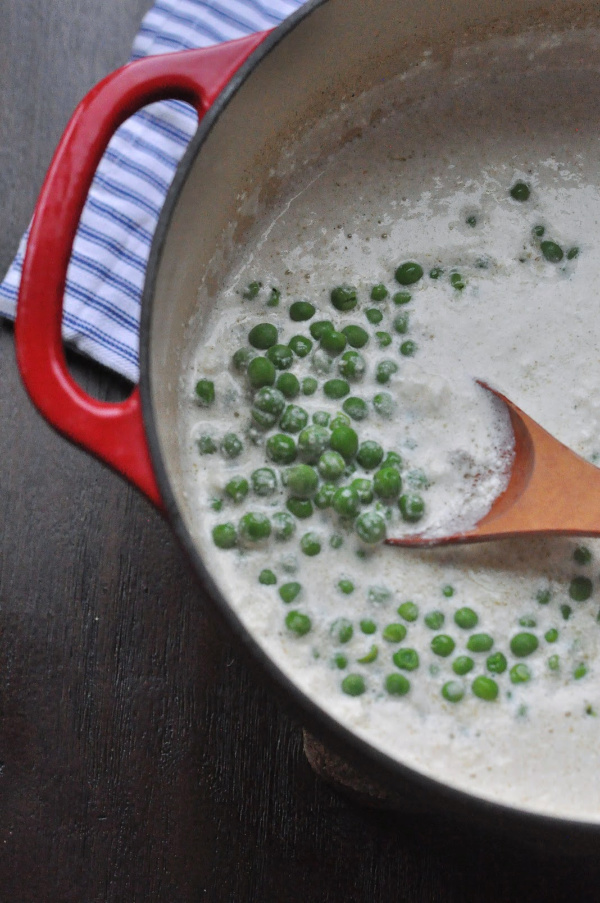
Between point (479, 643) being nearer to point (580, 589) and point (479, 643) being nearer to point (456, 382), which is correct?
point (580, 589)

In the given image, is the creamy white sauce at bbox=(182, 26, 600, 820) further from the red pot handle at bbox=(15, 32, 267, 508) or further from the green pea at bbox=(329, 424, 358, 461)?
the red pot handle at bbox=(15, 32, 267, 508)

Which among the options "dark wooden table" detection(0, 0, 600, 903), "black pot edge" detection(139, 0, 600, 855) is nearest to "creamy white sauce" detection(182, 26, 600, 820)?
"black pot edge" detection(139, 0, 600, 855)

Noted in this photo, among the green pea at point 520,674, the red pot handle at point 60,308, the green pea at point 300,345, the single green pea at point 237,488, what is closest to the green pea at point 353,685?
the green pea at point 520,674

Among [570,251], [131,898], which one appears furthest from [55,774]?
[570,251]

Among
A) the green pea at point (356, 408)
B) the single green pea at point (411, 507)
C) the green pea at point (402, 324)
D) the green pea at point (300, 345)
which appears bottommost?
the single green pea at point (411, 507)

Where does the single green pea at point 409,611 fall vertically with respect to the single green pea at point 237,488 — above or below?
below

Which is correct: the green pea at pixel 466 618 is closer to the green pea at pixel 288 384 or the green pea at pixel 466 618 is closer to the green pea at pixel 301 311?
the green pea at pixel 288 384

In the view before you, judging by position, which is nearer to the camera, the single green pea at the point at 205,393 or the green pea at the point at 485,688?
the green pea at the point at 485,688
